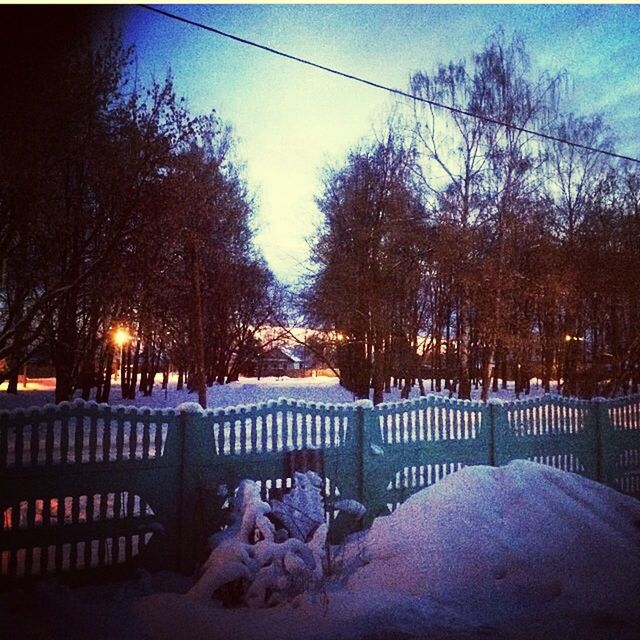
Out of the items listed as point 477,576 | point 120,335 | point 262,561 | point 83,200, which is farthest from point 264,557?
point 120,335

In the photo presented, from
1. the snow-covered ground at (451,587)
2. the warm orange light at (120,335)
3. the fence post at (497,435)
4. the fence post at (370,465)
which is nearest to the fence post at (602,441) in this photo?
the fence post at (497,435)

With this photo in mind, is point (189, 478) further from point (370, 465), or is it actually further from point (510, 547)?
point (510, 547)

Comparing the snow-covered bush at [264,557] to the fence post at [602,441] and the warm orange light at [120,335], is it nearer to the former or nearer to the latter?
the fence post at [602,441]

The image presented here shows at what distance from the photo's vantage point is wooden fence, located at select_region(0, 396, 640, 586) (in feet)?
13.4

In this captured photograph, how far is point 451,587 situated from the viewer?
3873 millimetres

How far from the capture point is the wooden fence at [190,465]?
4.10m

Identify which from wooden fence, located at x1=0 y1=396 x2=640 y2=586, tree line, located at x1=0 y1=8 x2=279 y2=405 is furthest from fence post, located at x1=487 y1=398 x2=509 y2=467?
tree line, located at x1=0 y1=8 x2=279 y2=405

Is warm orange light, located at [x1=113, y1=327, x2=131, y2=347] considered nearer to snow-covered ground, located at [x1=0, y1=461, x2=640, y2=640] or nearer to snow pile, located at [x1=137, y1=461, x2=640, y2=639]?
A: snow-covered ground, located at [x1=0, y1=461, x2=640, y2=640]

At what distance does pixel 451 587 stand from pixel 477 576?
0.82 feet

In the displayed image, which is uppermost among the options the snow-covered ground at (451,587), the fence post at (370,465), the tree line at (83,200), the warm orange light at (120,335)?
the tree line at (83,200)

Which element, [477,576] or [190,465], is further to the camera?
[190,465]

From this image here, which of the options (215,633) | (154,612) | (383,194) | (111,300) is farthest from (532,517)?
(383,194)

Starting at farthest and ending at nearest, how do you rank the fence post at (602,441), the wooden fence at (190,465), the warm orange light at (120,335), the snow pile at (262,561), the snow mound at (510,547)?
1. the warm orange light at (120,335)
2. the fence post at (602,441)
3. the wooden fence at (190,465)
4. the snow mound at (510,547)
5. the snow pile at (262,561)

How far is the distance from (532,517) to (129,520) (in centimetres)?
381
